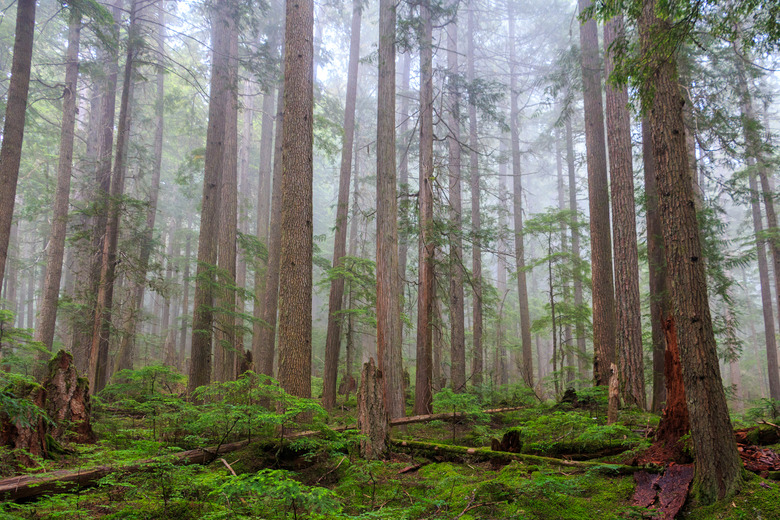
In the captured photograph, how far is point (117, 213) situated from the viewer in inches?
462

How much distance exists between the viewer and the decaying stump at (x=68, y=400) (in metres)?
6.17

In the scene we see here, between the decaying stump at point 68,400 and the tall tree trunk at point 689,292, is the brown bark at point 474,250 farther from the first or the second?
the decaying stump at point 68,400

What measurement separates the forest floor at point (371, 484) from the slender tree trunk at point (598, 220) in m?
3.62

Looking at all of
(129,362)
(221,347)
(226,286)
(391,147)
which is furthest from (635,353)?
(129,362)

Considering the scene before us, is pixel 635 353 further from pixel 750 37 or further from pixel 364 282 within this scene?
pixel 364 282

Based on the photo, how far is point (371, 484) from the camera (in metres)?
5.12

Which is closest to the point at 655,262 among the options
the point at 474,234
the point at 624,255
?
the point at 624,255

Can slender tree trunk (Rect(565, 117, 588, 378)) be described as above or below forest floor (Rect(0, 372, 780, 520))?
above

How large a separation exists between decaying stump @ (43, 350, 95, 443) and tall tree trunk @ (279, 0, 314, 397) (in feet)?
9.76

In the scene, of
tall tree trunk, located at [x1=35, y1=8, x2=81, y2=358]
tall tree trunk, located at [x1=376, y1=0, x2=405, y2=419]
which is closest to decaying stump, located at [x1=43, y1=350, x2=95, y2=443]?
tall tree trunk, located at [x1=376, y1=0, x2=405, y2=419]

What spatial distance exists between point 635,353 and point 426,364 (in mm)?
4894

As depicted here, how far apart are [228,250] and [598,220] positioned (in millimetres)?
10918

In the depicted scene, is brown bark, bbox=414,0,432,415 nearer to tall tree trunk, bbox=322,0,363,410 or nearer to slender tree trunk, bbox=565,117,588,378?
tall tree trunk, bbox=322,0,363,410

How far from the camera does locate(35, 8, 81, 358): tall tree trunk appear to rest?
13.6m
